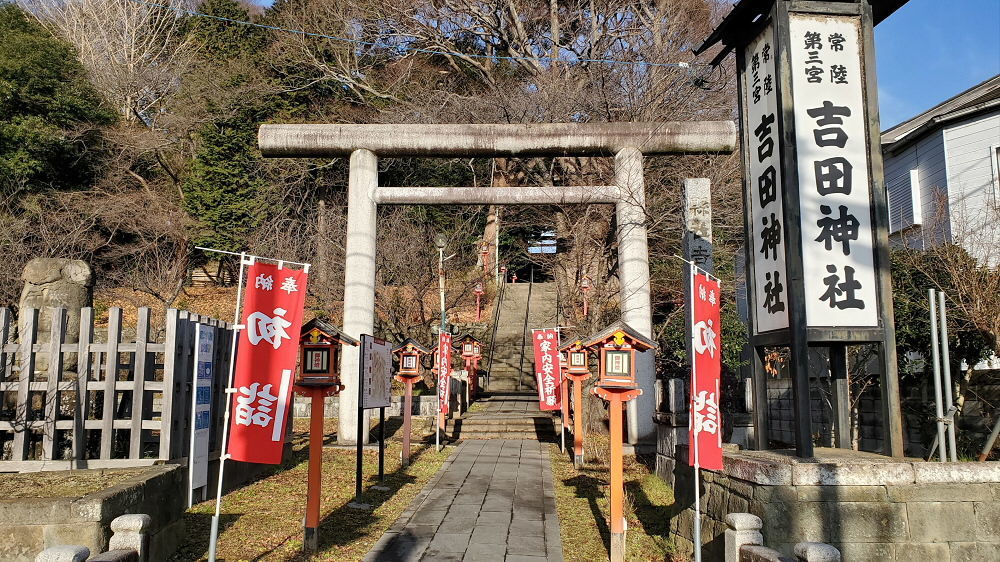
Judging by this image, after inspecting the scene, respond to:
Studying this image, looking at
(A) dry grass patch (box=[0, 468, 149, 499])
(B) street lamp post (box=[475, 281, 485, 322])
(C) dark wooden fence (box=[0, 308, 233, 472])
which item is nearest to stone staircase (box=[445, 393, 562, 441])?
(B) street lamp post (box=[475, 281, 485, 322])

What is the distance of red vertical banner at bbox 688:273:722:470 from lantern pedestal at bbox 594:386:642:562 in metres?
0.91

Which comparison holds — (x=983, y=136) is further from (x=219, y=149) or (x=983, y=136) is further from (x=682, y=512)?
(x=219, y=149)

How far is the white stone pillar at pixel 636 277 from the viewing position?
1183cm

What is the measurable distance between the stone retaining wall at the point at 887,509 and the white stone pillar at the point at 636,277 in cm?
650

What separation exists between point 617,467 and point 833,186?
129 inches

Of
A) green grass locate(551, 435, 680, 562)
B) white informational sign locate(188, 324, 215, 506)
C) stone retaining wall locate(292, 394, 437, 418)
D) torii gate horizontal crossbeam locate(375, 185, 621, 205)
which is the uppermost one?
torii gate horizontal crossbeam locate(375, 185, 621, 205)

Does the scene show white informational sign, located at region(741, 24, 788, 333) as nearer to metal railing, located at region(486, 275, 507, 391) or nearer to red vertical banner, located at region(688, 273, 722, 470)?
red vertical banner, located at region(688, 273, 722, 470)

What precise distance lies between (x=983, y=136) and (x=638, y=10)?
33.7ft

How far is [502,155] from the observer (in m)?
12.5

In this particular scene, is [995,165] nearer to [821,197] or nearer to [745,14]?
[745,14]

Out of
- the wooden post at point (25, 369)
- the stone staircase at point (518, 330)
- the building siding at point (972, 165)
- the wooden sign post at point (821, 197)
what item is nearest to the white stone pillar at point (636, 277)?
the wooden sign post at point (821, 197)

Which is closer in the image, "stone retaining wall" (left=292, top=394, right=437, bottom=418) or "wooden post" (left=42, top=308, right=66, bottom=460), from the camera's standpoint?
"wooden post" (left=42, top=308, right=66, bottom=460)

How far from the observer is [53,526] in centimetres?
486

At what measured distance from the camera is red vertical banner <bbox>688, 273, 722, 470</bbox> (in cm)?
573
